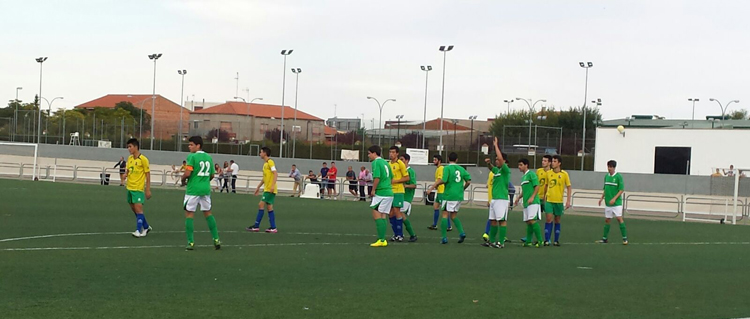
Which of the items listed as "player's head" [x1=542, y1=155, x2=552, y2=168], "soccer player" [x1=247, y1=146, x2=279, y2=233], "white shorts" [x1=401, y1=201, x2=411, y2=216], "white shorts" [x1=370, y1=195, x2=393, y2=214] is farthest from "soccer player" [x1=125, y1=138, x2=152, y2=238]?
"player's head" [x1=542, y1=155, x2=552, y2=168]

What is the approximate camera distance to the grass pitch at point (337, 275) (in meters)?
8.52

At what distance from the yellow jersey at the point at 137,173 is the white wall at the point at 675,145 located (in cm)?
4454

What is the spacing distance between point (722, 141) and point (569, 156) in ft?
42.5

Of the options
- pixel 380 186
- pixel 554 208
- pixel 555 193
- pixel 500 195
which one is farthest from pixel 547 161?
pixel 380 186

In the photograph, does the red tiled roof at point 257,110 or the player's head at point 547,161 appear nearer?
the player's head at point 547,161

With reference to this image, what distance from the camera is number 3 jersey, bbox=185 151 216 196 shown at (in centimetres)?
1330

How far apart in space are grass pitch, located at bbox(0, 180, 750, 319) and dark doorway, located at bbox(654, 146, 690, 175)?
35947 millimetres

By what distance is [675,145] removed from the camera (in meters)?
53.7

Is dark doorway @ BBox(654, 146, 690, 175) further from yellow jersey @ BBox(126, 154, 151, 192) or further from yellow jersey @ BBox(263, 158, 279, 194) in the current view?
yellow jersey @ BBox(126, 154, 151, 192)

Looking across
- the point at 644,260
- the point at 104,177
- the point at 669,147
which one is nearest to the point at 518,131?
the point at 669,147

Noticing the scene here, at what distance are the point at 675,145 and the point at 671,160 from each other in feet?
3.53

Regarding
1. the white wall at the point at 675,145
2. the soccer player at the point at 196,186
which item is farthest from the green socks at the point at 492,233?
the white wall at the point at 675,145

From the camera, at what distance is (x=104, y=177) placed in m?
40.9

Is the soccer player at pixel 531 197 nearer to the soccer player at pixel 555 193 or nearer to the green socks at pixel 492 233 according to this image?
the green socks at pixel 492 233
